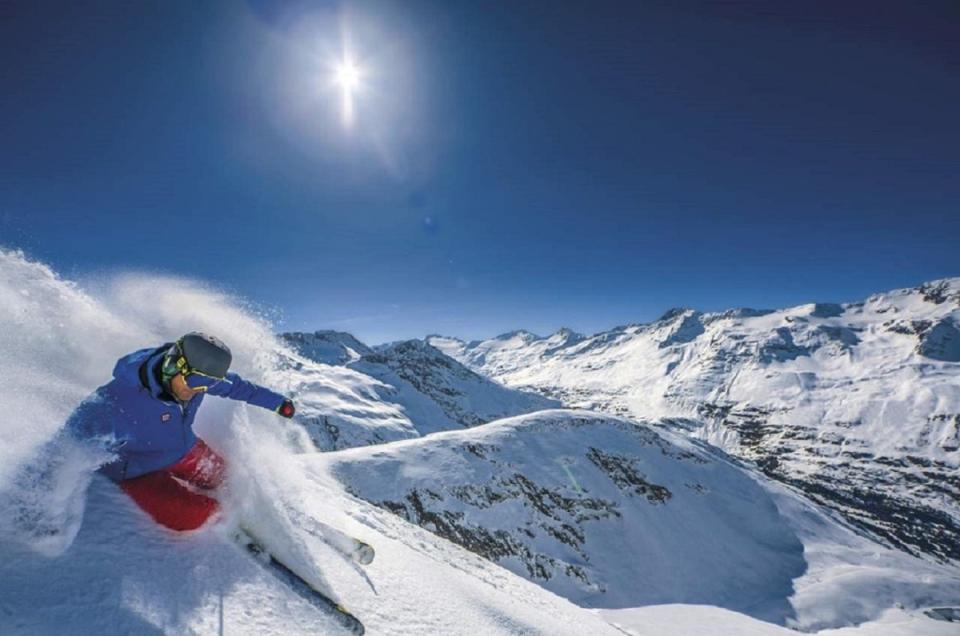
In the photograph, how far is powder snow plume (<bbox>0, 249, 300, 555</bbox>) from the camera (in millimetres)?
3980

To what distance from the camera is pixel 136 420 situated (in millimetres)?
5016

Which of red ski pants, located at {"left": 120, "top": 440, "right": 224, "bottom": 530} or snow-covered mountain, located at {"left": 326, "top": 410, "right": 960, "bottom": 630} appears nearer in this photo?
red ski pants, located at {"left": 120, "top": 440, "right": 224, "bottom": 530}

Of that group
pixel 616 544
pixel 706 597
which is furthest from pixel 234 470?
pixel 706 597

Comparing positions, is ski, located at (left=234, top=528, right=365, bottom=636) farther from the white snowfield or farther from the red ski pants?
the red ski pants

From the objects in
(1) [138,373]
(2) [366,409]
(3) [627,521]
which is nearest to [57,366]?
(1) [138,373]

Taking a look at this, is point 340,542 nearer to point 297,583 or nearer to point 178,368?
point 297,583

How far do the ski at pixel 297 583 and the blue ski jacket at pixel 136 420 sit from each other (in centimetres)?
131

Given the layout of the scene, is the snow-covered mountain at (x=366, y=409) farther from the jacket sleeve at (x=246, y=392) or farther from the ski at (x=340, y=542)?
the jacket sleeve at (x=246, y=392)

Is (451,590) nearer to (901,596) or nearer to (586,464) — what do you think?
(586,464)

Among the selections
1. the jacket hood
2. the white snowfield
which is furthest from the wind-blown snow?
the jacket hood

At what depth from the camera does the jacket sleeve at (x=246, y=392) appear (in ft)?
20.2

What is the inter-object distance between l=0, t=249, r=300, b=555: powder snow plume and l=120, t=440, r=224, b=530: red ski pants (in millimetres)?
482

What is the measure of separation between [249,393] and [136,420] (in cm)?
150

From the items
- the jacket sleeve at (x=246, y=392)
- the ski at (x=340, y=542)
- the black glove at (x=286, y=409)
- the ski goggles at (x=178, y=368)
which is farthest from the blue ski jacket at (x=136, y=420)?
the ski at (x=340, y=542)
